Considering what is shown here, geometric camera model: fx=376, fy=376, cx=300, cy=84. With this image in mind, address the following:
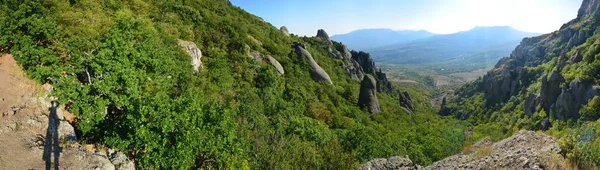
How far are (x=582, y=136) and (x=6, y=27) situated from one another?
Result: 3176 centimetres

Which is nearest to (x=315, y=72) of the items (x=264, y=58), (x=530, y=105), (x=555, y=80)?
(x=264, y=58)

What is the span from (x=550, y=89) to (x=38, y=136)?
403ft

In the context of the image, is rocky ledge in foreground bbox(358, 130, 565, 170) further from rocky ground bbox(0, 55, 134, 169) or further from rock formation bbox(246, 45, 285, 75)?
rock formation bbox(246, 45, 285, 75)

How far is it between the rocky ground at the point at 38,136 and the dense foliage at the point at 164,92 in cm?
65

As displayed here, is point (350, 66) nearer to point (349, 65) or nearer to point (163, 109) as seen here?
point (349, 65)

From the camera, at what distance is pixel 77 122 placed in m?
20.1

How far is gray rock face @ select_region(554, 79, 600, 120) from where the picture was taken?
94.2 meters

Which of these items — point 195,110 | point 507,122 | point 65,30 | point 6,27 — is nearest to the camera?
point 195,110

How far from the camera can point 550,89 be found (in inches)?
4230

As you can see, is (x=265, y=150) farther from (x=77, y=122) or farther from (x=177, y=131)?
(x=77, y=122)

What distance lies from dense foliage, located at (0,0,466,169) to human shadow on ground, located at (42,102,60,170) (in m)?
1.04

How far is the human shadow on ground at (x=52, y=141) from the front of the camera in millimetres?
16812

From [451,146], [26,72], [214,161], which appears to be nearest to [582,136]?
[214,161]

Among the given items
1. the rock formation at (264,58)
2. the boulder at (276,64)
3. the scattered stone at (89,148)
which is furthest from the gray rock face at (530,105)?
the scattered stone at (89,148)
